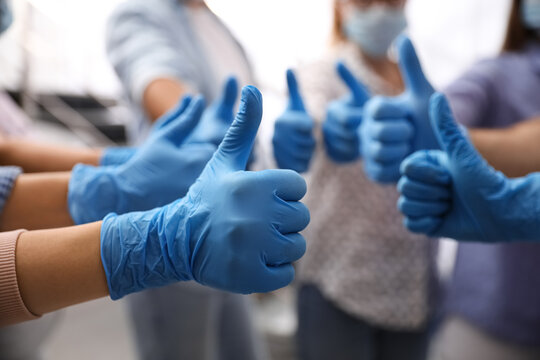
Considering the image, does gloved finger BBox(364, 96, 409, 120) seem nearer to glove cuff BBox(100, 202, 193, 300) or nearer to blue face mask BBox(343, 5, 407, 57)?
blue face mask BBox(343, 5, 407, 57)

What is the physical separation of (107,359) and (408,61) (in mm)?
1739

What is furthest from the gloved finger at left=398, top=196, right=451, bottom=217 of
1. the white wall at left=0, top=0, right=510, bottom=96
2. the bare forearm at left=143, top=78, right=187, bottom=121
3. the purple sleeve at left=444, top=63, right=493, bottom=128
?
the white wall at left=0, top=0, right=510, bottom=96

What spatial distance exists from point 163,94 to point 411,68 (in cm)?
61

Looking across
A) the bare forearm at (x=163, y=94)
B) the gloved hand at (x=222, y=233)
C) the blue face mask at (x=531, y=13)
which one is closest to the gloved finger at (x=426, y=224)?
the gloved hand at (x=222, y=233)

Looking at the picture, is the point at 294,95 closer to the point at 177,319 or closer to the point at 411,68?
the point at 411,68

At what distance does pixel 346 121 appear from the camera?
39.9 inches

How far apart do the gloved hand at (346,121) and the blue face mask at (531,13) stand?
51 cm

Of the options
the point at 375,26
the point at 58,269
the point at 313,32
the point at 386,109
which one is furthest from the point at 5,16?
the point at 313,32

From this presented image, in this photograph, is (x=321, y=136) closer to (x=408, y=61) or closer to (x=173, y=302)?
(x=408, y=61)

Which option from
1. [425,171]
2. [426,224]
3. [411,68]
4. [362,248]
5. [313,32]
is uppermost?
[411,68]

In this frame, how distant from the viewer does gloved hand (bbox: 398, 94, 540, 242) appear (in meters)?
0.64

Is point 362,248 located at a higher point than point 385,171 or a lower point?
lower

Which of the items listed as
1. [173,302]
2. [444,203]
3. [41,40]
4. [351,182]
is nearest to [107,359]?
[173,302]

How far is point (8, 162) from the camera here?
0.93 meters
